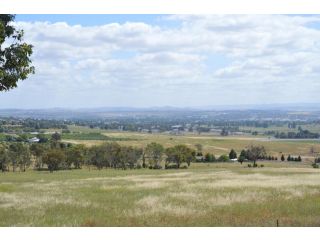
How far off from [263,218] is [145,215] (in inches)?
201

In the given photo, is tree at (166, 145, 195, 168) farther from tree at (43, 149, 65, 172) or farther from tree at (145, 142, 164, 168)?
tree at (43, 149, 65, 172)

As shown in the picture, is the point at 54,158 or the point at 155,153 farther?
the point at 155,153

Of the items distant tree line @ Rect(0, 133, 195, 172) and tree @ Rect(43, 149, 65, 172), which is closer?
tree @ Rect(43, 149, 65, 172)

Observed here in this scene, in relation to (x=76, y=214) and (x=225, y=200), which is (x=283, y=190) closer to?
(x=225, y=200)

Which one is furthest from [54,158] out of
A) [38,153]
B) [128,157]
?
[128,157]

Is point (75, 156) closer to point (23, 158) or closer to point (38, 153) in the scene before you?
point (38, 153)

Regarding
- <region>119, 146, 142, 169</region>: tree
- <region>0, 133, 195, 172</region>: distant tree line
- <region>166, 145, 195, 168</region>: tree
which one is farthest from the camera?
<region>166, 145, 195, 168</region>: tree

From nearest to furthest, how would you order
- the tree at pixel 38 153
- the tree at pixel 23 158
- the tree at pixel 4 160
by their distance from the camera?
the tree at pixel 4 160
the tree at pixel 23 158
the tree at pixel 38 153

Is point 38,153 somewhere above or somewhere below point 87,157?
above

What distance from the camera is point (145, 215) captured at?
21.6 metres

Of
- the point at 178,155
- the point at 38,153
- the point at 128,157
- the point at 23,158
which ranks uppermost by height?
the point at 178,155

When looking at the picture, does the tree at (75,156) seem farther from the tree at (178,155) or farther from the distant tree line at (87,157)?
the tree at (178,155)

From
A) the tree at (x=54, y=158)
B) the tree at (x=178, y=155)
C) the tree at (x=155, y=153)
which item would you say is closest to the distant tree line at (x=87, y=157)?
the tree at (x=178, y=155)

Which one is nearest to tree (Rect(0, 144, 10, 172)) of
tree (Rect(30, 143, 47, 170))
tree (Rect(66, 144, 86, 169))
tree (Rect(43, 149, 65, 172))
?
tree (Rect(30, 143, 47, 170))
